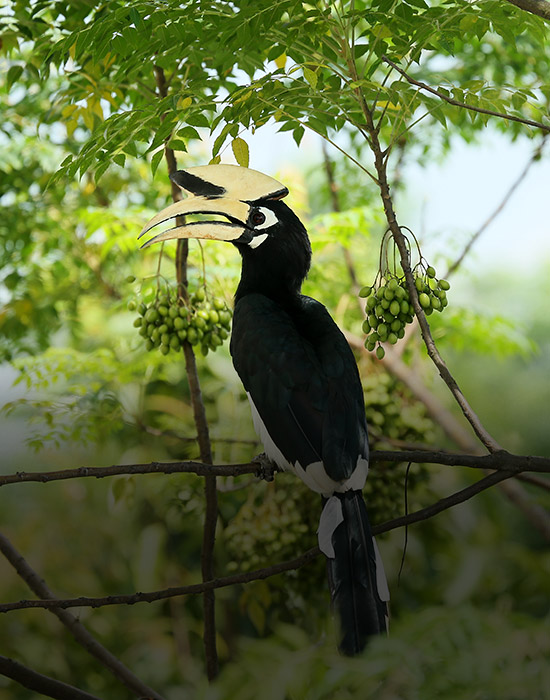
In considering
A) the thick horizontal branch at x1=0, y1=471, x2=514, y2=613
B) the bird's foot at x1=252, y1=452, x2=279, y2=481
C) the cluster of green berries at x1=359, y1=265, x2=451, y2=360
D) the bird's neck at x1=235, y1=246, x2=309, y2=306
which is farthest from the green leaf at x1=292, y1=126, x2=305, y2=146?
the thick horizontal branch at x1=0, y1=471, x2=514, y2=613

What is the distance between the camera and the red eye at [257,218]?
1490 mm

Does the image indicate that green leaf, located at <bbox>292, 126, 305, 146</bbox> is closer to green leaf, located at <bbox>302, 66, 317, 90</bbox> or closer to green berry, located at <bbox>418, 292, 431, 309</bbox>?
green leaf, located at <bbox>302, 66, 317, 90</bbox>

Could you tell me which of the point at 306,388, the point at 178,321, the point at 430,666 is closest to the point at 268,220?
the point at 178,321

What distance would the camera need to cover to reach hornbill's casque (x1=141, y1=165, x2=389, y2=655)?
1.20 meters

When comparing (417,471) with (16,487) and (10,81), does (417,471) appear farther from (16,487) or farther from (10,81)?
(16,487)

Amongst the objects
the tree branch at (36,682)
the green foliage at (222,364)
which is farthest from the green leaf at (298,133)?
the tree branch at (36,682)

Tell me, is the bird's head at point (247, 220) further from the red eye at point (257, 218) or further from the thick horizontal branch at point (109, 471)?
the thick horizontal branch at point (109, 471)

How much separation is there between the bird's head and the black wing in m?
0.10

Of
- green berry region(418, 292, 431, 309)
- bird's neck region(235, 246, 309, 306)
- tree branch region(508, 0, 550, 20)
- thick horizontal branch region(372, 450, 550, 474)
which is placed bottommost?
thick horizontal branch region(372, 450, 550, 474)

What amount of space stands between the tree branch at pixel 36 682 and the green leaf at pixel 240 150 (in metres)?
1.00

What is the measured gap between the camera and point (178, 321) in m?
1.53

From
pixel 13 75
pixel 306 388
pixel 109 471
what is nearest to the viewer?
pixel 109 471

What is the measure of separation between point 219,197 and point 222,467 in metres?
0.57

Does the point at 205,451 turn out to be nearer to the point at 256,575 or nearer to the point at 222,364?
the point at 256,575
